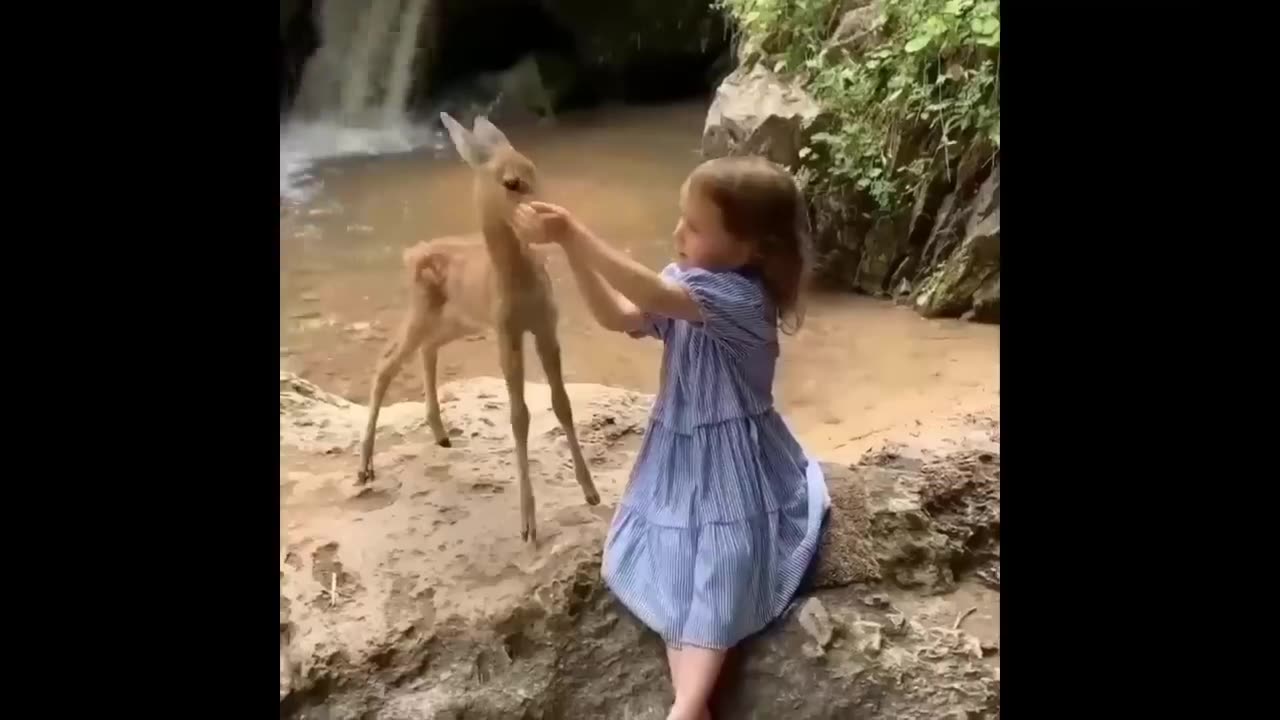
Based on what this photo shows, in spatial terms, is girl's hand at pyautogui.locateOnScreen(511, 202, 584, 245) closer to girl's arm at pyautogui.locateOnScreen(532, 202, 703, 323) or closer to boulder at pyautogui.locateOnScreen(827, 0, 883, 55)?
girl's arm at pyautogui.locateOnScreen(532, 202, 703, 323)

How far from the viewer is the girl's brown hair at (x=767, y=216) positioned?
1.19m

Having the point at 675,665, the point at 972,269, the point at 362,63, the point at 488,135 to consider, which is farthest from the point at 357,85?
the point at 972,269

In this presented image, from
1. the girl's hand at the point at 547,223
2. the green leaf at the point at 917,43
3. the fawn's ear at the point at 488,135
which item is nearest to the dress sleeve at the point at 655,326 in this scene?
the girl's hand at the point at 547,223

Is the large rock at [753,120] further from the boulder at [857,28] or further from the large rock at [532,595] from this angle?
the large rock at [532,595]

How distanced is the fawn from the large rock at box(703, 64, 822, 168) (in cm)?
26

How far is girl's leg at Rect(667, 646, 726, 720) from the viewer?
3.93 feet

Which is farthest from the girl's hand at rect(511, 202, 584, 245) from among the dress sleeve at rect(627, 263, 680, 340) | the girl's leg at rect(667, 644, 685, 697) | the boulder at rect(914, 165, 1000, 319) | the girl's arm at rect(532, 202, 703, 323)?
the boulder at rect(914, 165, 1000, 319)

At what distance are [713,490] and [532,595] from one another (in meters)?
0.24

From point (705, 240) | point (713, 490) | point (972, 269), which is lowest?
point (713, 490)

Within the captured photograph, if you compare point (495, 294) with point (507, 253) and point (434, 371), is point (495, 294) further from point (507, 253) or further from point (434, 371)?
point (434, 371)

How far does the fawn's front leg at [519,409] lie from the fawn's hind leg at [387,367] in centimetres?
12

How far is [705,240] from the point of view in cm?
120
